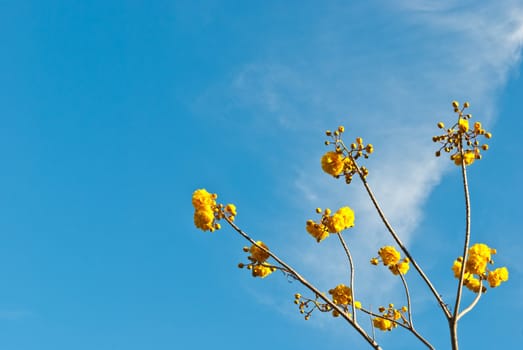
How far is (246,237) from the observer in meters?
6.52

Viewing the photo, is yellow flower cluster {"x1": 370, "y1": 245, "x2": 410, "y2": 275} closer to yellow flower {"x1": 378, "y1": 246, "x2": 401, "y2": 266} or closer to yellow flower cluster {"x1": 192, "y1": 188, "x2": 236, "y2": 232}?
yellow flower {"x1": 378, "y1": 246, "x2": 401, "y2": 266}

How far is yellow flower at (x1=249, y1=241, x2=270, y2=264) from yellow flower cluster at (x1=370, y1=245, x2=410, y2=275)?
1.77 m

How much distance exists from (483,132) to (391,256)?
7.09ft

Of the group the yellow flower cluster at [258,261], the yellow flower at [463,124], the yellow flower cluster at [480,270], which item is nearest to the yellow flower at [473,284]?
the yellow flower cluster at [480,270]

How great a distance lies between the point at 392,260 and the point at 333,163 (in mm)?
1733

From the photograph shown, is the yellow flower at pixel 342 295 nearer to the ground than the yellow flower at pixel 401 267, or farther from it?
nearer to the ground

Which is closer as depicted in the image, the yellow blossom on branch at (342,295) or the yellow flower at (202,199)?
the yellow flower at (202,199)

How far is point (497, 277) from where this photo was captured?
7.24 meters

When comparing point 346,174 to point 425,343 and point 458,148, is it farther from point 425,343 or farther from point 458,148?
point 425,343

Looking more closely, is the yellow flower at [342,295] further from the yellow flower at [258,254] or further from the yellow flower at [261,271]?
the yellow flower at [258,254]

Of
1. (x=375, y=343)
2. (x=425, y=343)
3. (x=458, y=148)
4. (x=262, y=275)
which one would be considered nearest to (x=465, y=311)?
(x=425, y=343)

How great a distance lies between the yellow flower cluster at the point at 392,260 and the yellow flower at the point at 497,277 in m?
1.12

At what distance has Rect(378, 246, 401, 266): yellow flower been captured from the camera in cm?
759

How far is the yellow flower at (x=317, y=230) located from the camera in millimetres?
7227
